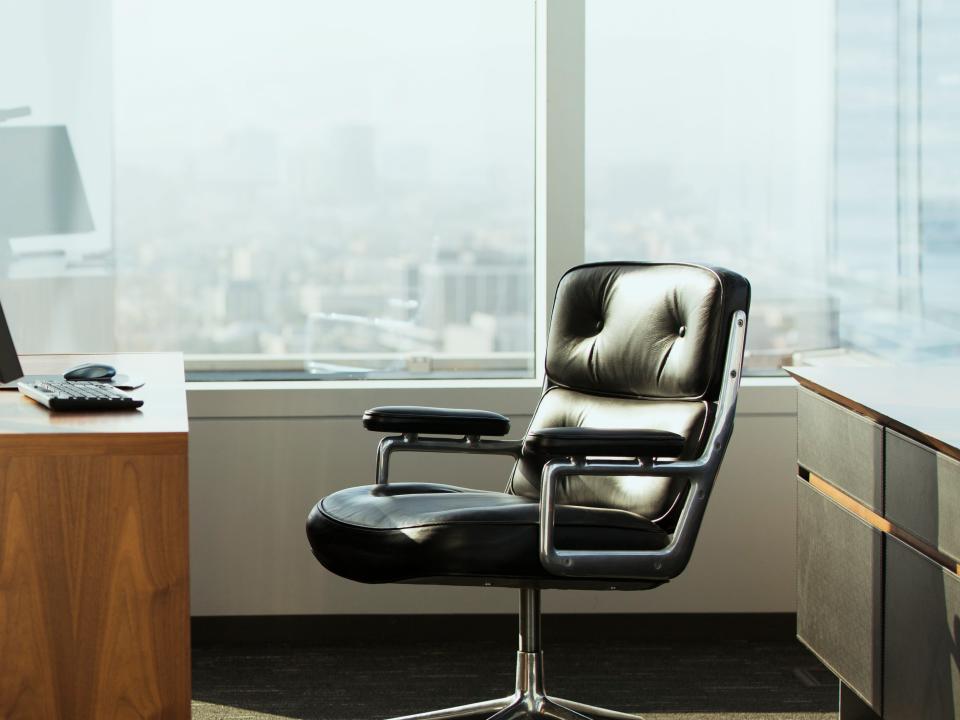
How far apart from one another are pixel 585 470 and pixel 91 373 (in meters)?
1.05

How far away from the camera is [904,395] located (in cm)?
240

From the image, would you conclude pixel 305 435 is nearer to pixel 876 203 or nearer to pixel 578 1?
pixel 578 1

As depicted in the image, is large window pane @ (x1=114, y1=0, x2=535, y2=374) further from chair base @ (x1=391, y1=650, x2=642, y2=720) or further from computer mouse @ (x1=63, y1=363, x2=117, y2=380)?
chair base @ (x1=391, y1=650, x2=642, y2=720)

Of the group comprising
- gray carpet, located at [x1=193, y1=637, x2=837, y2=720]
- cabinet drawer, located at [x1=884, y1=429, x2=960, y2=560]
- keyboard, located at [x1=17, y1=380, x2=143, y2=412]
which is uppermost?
keyboard, located at [x1=17, y1=380, x2=143, y2=412]

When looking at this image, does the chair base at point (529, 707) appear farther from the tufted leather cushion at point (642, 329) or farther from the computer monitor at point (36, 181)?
the computer monitor at point (36, 181)

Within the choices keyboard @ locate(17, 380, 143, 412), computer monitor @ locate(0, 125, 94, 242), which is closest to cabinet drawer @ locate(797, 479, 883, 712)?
keyboard @ locate(17, 380, 143, 412)

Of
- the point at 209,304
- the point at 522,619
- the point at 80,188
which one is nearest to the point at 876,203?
the point at 522,619

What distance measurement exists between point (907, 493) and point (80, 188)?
7.81 feet

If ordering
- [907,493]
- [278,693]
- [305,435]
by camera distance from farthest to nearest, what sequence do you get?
1. [305,435]
2. [278,693]
3. [907,493]

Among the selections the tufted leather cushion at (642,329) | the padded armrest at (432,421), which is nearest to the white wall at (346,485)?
the tufted leather cushion at (642,329)

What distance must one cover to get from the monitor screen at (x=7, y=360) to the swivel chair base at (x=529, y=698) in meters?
1.11

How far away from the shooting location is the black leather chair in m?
2.19

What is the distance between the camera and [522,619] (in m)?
2.56

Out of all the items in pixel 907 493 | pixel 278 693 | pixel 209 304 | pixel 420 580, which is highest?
pixel 209 304
